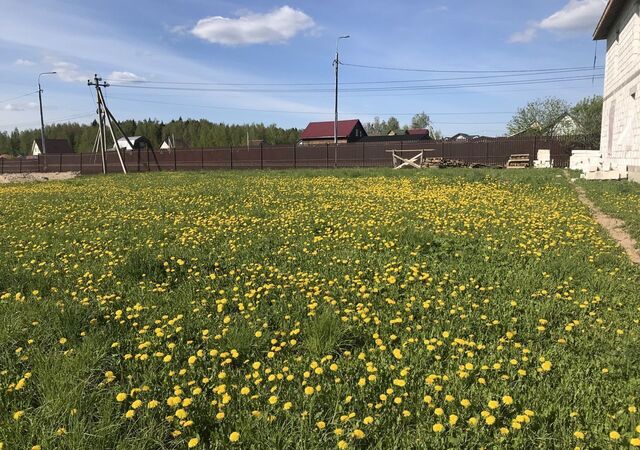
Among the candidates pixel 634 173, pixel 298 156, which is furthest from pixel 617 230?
pixel 298 156

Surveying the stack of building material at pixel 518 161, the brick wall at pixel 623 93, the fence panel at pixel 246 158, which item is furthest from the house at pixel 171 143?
the brick wall at pixel 623 93

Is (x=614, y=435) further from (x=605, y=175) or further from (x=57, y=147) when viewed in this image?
(x=57, y=147)

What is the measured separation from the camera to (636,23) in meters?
15.5

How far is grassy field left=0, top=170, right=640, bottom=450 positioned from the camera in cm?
240

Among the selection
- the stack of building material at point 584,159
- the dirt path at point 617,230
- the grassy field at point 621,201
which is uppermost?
the stack of building material at point 584,159

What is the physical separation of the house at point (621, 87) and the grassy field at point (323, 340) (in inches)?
449

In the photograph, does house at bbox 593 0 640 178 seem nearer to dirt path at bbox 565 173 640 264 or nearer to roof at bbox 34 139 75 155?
dirt path at bbox 565 173 640 264

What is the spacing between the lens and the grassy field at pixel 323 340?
2.40 meters

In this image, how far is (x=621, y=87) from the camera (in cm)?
1767

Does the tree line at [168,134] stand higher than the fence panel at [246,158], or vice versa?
the tree line at [168,134]

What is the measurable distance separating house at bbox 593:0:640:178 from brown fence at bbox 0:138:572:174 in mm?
7155

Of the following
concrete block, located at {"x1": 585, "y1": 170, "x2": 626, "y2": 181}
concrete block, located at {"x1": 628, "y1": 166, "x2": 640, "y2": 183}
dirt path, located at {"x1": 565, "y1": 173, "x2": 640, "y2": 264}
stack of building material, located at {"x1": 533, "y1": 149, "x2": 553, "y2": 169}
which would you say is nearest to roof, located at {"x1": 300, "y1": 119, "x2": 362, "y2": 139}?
stack of building material, located at {"x1": 533, "y1": 149, "x2": 553, "y2": 169}

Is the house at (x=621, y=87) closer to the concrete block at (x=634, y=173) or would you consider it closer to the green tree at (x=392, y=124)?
the concrete block at (x=634, y=173)

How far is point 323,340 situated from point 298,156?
31843mm
